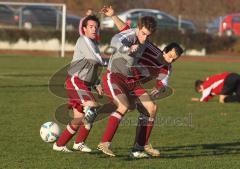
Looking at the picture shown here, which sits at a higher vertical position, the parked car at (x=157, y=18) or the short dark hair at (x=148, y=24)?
the short dark hair at (x=148, y=24)

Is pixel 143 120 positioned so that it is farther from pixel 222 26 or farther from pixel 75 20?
pixel 222 26

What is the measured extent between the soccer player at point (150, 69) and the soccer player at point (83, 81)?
15.7 inches

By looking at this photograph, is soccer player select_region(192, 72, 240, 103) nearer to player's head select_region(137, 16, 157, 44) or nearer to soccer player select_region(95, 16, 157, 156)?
soccer player select_region(95, 16, 157, 156)

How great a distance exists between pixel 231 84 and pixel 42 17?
2772 cm

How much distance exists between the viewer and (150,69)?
30.0 ft

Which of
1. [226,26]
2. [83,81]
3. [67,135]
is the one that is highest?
[83,81]

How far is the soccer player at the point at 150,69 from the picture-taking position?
8.84 metres

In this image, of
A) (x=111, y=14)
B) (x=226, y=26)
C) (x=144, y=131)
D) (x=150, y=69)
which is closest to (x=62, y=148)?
(x=144, y=131)

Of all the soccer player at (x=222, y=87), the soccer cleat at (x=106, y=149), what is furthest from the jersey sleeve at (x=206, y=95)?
the soccer cleat at (x=106, y=149)

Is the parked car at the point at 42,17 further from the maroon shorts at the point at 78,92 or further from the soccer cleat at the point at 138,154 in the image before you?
the soccer cleat at the point at 138,154

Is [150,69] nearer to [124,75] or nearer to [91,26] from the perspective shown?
[124,75]

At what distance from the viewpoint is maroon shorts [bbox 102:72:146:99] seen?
873 centimetres

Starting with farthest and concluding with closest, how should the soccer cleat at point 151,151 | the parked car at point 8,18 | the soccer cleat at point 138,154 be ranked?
the parked car at point 8,18
the soccer cleat at point 151,151
the soccer cleat at point 138,154

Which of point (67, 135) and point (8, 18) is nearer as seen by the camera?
point (67, 135)
